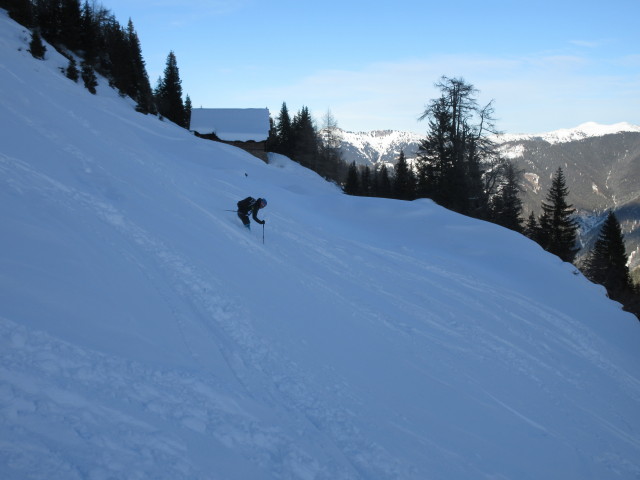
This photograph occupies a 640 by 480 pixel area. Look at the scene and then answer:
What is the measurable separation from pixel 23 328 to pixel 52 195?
17.2ft

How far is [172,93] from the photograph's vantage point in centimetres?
5806

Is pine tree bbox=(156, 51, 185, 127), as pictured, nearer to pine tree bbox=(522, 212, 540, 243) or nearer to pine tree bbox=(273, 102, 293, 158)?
pine tree bbox=(273, 102, 293, 158)

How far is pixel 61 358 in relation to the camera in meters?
5.44

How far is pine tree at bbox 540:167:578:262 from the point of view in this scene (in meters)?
38.2

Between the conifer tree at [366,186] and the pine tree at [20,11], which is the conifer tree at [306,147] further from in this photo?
the pine tree at [20,11]

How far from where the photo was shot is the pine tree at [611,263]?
3756 centimetres

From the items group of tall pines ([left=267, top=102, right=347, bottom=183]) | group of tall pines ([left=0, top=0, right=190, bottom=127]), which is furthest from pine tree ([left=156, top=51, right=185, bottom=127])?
group of tall pines ([left=267, top=102, right=347, bottom=183])

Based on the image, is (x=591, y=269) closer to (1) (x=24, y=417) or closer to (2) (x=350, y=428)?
(2) (x=350, y=428)

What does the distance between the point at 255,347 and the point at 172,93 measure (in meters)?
57.3

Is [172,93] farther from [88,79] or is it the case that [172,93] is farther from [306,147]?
[88,79]

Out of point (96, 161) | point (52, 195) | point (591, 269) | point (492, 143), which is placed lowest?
point (591, 269)

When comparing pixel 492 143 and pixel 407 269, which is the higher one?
pixel 492 143

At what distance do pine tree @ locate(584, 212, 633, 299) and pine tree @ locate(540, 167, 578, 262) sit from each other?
2.40 meters

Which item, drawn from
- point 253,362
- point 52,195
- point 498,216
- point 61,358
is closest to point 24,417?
point 61,358
